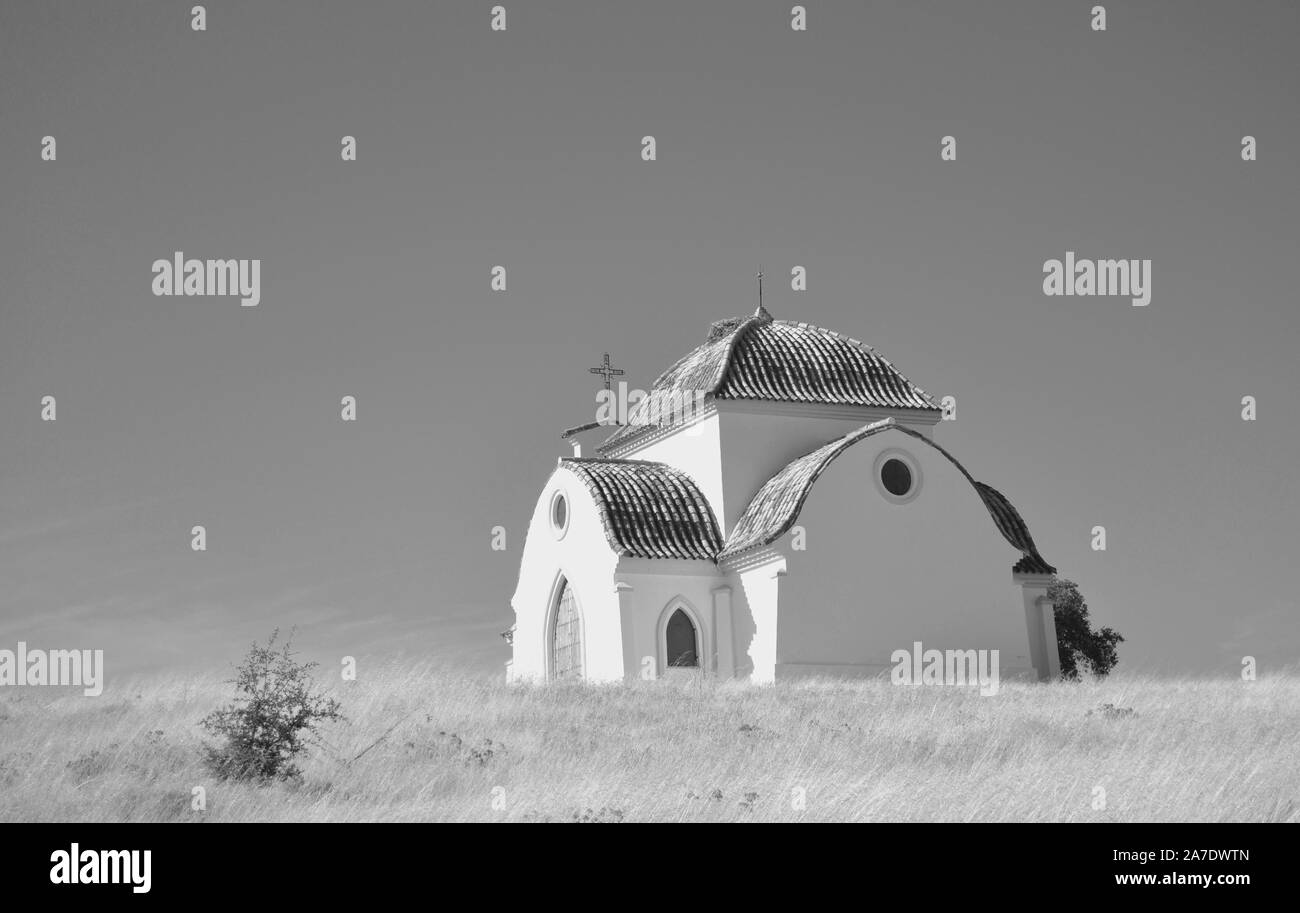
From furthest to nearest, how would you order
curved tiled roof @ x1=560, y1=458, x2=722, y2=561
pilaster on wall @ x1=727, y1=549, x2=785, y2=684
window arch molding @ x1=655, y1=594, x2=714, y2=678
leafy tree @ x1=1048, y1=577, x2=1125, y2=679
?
leafy tree @ x1=1048, y1=577, x2=1125, y2=679 < curved tiled roof @ x1=560, y1=458, x2=722, y2=561 < window arch molding @ x1=655, y1=594, x2=714, y2=678 < pilaster on wall @ x1=727, y1=549, x2=785, y2=684

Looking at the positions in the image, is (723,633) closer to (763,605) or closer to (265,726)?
(763,605)

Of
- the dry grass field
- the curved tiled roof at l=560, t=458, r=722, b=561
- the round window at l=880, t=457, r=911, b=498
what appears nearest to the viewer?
the dry grass field

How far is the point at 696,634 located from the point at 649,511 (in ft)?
10.4

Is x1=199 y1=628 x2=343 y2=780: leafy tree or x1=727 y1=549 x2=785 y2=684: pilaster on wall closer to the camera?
x1=199 y1=628 x2=343 y2=780: leafy tree

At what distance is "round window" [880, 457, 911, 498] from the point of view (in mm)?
37688

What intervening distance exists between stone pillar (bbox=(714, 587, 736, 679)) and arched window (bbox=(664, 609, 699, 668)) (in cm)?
49

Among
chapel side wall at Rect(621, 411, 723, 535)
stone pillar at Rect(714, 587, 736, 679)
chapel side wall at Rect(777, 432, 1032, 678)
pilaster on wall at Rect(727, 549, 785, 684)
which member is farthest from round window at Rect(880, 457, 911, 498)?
stone pillar at Rect(714, 587, 736, 679)

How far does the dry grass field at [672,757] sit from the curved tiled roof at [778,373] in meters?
10.2

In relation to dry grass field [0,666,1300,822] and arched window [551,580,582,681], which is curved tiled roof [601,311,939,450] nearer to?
arched window [551,580,582,681]

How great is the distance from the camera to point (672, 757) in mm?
24281

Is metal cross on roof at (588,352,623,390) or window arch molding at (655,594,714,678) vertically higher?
metal cross on roof at (588,352,623,390)
